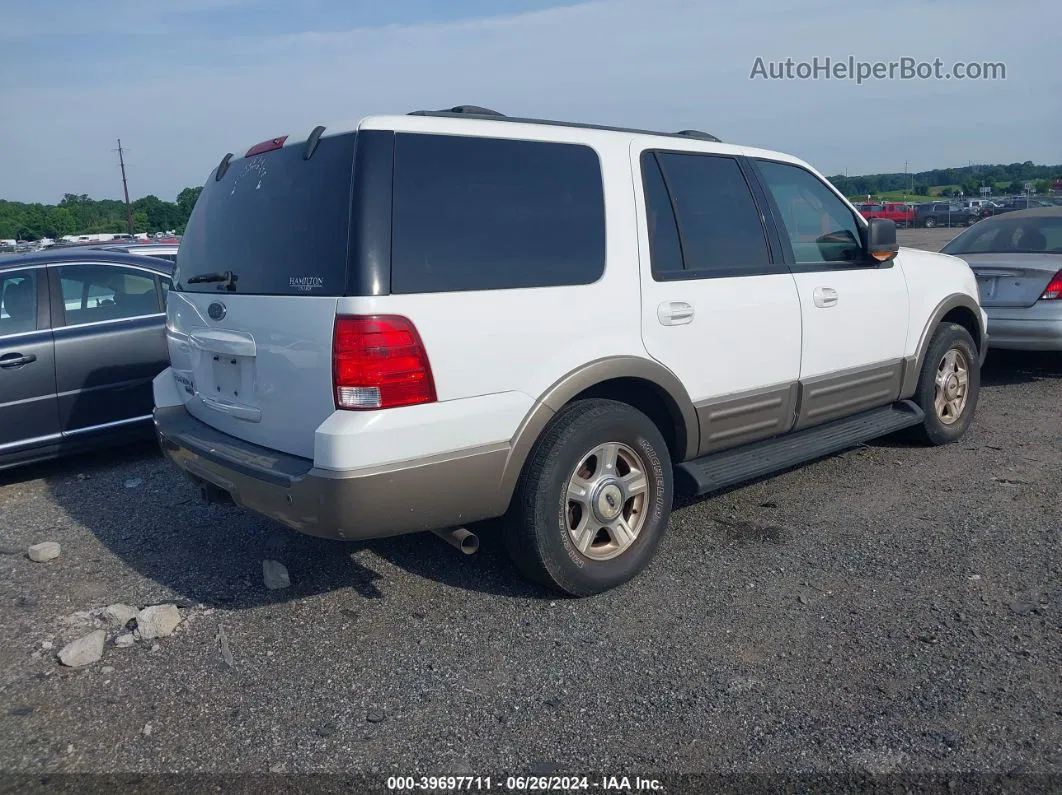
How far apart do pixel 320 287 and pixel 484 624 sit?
1.54m

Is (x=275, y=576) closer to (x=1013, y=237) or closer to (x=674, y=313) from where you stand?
(x=674, y=313)

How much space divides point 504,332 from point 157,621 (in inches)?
74.4

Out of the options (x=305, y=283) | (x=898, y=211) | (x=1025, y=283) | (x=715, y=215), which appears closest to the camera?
(x=305, y=283)

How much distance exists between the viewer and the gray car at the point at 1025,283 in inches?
305

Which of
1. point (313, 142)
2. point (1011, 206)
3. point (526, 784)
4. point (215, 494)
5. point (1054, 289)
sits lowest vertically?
point (526, 784)

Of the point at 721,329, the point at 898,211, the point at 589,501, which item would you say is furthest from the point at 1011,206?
the point at 589,501

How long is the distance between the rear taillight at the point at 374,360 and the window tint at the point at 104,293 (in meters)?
3.72

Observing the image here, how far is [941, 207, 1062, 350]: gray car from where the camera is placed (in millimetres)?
7746

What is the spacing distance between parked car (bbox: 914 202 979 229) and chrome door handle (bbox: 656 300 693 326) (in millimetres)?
44470

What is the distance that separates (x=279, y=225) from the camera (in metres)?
3.67

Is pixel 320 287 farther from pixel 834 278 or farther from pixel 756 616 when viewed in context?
pixel 834 278

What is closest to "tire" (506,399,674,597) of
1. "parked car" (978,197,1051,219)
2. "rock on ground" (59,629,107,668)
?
"rock on ground" (59,629,107,668)

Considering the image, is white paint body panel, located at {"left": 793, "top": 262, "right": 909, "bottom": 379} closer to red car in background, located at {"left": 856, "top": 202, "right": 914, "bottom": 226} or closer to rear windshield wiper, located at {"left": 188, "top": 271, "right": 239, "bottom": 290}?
rear windshield wiper, located at {"left": 188, "top": 271, "right": 239, "bottom": 290}

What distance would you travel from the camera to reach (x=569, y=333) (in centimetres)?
376
